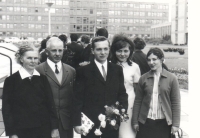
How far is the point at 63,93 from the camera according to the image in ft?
10.8

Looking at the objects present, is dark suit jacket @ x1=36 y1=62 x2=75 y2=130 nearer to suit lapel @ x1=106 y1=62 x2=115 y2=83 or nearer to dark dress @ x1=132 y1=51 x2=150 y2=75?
suit lapel @ x1=106 y1=62 x2=115 y2=83

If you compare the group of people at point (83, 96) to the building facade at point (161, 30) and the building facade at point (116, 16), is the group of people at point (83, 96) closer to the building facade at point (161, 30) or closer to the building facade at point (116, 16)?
the building facade at point (161, 30)

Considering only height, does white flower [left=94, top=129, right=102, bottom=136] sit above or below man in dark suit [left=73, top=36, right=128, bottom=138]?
below

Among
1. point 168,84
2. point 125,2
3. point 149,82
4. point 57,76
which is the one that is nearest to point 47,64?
point 57,76

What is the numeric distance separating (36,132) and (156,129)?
136cm

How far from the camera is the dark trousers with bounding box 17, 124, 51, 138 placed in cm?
301

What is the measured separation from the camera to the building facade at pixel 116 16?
101625mm

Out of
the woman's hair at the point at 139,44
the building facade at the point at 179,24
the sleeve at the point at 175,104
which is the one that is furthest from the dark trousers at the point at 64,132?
the building facade at the point at 179,24

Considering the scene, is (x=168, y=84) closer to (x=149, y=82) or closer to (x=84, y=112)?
(x=149, y=82)

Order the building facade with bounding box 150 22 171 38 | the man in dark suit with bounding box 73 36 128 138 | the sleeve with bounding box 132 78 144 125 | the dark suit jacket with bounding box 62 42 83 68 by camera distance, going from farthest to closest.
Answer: the building facade with bounding box 150 22 171 38, the dark suit jacket with bounding box 62 42 83 68, the sleeve with bounding box 132 78 144 125, the man in dark suit with bounding box 73 36 128 138

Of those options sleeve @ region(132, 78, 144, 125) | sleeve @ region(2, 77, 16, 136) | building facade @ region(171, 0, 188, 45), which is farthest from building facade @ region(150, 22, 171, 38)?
sleeve @ region(2, 77, 16, 136)

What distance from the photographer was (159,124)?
3250mm

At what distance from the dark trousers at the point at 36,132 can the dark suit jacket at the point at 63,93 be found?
221 millimetres

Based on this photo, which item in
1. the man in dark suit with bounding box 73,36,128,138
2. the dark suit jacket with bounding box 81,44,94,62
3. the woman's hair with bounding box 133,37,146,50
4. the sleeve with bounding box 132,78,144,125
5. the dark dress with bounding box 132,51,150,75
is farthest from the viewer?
the dark suit jacket with bounding box 81,44,94,62
